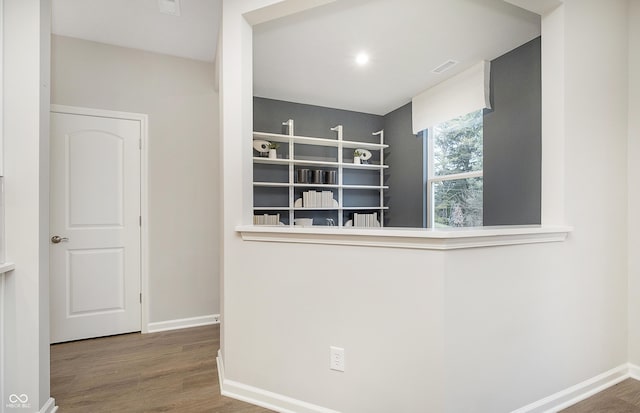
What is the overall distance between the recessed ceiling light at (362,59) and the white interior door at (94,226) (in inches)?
89.3

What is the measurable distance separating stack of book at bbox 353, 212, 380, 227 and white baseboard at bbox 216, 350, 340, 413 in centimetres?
280

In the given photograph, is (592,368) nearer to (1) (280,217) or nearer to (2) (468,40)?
(2) (468,40)

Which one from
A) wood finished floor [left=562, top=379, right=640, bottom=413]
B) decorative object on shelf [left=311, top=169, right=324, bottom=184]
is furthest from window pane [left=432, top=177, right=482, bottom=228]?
wood finished floor [left=562, top=379, right=640, bottom=413]

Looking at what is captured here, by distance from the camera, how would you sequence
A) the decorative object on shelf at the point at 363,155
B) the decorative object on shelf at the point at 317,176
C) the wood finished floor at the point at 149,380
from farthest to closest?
the decorative object on shelf at the point at 363,155, the decorative object on shelf at the point at 317,176, the wood finished floor at the point at 149,380

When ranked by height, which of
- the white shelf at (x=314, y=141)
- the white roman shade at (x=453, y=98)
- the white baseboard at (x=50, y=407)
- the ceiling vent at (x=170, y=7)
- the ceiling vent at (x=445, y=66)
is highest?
the ceiling vent at (x=170, y=7)

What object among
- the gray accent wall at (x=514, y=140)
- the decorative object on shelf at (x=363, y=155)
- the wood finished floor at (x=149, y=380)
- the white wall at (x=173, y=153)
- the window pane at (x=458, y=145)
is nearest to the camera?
the wood finished floor at (x=149, y=380)

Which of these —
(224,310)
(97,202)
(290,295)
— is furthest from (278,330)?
(97,202)

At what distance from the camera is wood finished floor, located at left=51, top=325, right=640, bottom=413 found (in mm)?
1794

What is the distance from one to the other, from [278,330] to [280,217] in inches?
96.8

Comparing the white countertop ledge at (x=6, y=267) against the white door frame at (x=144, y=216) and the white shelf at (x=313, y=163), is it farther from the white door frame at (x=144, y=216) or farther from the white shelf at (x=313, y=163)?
the white shelf at (x=313, y=163)

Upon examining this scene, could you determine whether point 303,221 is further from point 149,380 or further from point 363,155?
point 149,380

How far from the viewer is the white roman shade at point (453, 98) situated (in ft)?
9.84

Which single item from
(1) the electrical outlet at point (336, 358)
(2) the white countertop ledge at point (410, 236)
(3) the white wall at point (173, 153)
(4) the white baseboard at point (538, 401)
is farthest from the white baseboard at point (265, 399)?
(3) the white wall at point (173, 153)

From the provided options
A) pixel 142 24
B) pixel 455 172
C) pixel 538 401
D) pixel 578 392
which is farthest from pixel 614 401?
pixel 142 24
